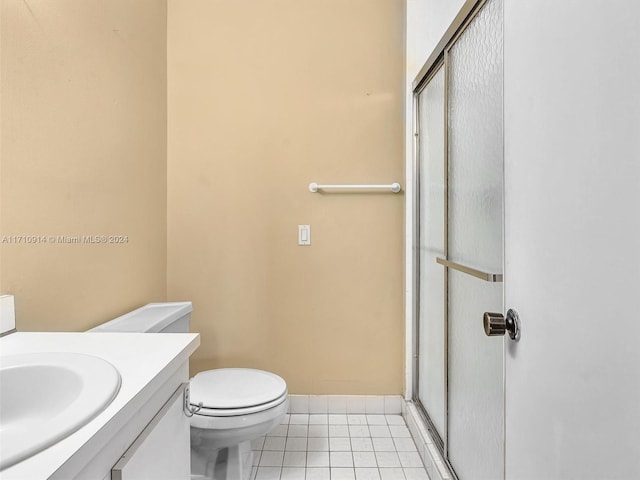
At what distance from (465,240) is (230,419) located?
1.01 meters

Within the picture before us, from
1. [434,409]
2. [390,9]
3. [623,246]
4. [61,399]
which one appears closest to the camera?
[623,246]

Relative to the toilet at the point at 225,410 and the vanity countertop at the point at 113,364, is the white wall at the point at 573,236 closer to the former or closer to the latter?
the vanity countertop at the point at 113,364

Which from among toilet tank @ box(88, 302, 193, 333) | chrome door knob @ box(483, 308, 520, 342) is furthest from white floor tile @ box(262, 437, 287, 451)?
chrome door knob @ box(483, 308, 520, 342)

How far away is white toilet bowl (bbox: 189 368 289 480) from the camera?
1336mm

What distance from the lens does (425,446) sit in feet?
5.14

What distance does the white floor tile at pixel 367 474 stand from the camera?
1.53 m

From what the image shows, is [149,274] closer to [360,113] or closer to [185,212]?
[185,212]

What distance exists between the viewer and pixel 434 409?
164cm

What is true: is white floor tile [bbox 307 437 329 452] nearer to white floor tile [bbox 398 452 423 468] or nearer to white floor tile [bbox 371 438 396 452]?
white floor tile [bbox 371 438 396 452]

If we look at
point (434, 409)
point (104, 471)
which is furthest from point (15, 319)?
point (434, 409)

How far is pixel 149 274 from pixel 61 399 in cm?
120

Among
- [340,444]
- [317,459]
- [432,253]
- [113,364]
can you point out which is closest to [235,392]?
[317,459]

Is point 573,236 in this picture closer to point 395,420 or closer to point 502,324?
point 502,324

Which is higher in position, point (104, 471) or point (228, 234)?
point (228, 234)
